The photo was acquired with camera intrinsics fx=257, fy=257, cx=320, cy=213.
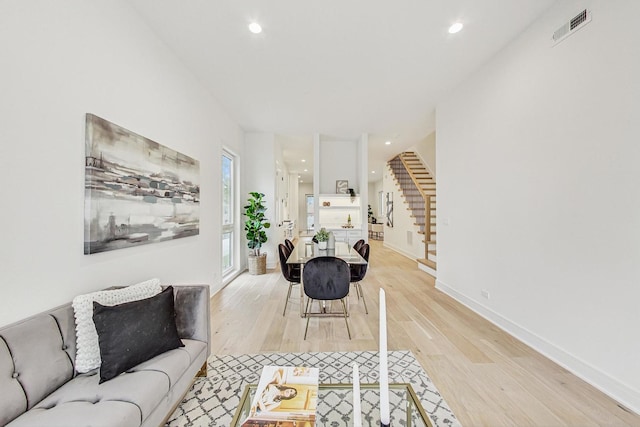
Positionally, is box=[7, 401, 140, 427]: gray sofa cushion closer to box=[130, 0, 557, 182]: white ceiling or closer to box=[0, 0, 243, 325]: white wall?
box=[0, 0, 243, 325]: white wall

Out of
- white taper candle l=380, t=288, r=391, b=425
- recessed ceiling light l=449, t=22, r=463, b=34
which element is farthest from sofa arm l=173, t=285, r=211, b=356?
recessed ceiling light l=449, t=22, r=463, b=34

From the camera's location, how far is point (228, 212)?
16.9ft

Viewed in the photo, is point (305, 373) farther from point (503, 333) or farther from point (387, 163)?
point (387, 163)

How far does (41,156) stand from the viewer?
1493mm

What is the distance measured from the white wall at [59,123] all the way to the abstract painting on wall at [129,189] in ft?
0.22

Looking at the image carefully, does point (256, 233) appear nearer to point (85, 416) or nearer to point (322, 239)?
point (322, 239)

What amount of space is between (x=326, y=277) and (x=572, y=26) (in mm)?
3047

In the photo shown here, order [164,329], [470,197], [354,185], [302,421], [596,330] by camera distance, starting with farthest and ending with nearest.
Result: [354,185], [470,197], [596,330], [164,329], [302,421]

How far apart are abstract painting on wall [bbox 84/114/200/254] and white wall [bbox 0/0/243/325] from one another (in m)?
0.07

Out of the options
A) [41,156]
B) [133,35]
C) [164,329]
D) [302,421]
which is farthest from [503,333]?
[133,35]

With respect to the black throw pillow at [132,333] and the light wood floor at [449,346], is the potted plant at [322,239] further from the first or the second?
the black throw pillow at [132,333]

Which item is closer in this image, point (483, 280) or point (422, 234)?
point (483, 280)

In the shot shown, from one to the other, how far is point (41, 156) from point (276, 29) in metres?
2.17

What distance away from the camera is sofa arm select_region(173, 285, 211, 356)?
1950 millimetres
